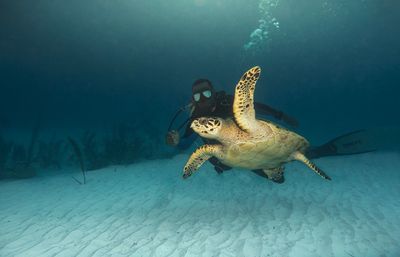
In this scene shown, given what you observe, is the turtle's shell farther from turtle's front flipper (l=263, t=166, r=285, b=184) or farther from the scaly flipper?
turtle's front flipper (l=263, t=166, r=285, b=184)

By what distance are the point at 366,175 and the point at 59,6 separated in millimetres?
21441

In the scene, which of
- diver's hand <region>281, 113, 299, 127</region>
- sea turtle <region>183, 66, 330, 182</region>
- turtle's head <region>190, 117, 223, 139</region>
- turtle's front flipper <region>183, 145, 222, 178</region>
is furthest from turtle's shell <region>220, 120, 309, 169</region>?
diver's hand <region>281, 113, 299, 127</region>

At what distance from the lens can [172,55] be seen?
44281 millimetres

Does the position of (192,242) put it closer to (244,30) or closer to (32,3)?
(32,3)

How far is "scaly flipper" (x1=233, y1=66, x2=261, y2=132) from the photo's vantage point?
322cm

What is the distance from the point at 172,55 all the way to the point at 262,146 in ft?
140

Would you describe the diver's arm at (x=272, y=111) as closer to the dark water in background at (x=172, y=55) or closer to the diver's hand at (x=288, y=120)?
the diver's hand at (x=288, y=120)

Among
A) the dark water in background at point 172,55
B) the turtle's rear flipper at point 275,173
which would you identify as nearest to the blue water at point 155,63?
the dark water in background at point 172,55

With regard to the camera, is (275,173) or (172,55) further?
(172,55)

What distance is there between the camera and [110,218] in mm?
4977

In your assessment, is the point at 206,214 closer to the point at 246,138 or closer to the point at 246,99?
the point at 246,138

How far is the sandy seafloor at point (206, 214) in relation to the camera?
3852 mm

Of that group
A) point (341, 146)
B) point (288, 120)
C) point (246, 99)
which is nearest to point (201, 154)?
point (246, 99)

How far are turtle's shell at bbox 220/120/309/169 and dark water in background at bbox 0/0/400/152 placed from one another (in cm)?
986
